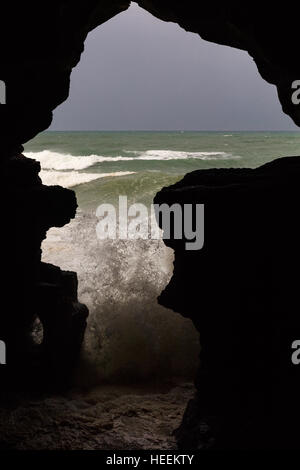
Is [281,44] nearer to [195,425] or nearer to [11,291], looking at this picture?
[195,425]

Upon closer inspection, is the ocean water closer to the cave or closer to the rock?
the cave

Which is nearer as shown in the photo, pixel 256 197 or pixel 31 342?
pixel 256 197

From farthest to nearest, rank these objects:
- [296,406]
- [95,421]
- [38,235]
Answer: [38,235], [95,421], [296,406]

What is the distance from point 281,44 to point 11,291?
550 centimetres

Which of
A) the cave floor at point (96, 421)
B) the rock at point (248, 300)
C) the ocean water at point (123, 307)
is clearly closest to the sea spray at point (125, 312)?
the ocean water at point (123, 307)

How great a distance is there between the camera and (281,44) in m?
5.12

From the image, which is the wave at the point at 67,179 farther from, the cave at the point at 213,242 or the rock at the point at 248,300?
the rock at the point at 248,300

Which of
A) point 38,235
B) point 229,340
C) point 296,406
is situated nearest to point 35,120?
point 38,235

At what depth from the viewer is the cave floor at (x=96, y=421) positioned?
5.25m

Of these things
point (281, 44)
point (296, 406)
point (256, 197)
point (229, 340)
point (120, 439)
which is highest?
point (281, 44)

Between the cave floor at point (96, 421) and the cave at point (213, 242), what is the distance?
0.58 meters

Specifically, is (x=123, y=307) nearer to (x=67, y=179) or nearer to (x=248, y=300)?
(x=248, y=300)

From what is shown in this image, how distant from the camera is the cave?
432 cm

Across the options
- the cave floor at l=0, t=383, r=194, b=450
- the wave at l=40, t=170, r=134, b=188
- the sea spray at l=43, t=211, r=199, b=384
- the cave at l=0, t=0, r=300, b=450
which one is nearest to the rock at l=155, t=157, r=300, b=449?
the cave at l=0, t=0, r=300, b=450
